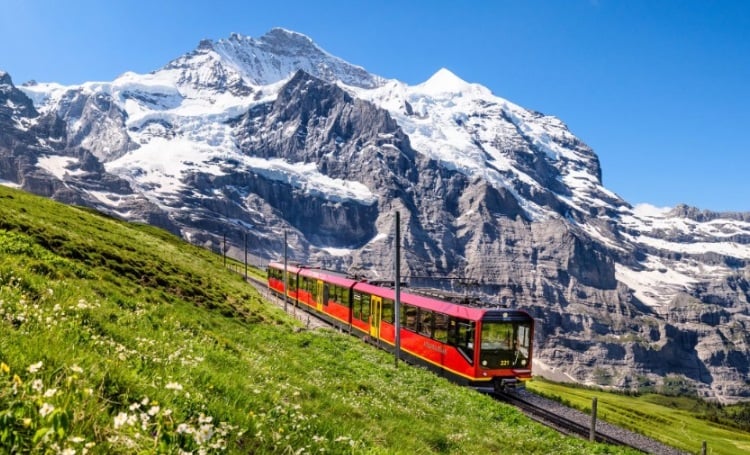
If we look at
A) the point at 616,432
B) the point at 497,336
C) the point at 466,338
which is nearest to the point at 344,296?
the point at 466,338

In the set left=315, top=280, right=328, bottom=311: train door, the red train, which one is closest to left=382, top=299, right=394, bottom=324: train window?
the red train

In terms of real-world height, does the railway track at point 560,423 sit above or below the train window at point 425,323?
below

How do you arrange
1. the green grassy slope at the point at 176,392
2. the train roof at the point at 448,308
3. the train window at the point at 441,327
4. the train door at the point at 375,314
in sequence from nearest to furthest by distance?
the green grassy slope at the point at 176,392
the train roof at the point at 448,308
the train window at the point at 441,327
the train door at the point at 375,314

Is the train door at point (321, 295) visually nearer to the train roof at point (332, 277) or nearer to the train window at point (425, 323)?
the train roof at point (332, 277)

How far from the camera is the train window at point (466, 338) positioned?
2791cm

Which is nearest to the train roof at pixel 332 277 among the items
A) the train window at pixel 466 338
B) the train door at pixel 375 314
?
the train door at pixel 375 314

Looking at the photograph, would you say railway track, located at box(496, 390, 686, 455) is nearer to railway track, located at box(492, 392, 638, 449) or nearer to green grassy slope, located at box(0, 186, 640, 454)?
railway track, located at box(492, 392, 638, 449)

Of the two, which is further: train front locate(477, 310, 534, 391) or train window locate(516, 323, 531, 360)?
train window locate(516, 323, 531, 360)

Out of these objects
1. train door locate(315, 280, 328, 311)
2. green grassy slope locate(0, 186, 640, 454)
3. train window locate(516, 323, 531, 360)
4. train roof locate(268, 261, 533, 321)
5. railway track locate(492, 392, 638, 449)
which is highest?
green grassy slope locate(0, 186, 640, 454)

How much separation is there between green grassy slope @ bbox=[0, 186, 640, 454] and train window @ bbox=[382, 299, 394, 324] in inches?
410

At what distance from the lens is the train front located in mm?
27859

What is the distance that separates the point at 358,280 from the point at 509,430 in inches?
1166

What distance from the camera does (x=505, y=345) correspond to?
93.6 feet

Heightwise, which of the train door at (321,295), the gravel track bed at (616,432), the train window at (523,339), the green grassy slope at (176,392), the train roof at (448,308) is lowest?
the gravel track bed at (616,432)
